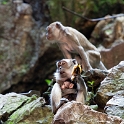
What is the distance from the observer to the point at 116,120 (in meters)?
3.74

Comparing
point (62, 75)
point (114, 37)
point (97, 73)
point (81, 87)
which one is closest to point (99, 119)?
point (81, 87)

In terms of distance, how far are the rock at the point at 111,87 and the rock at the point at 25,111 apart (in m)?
0.98

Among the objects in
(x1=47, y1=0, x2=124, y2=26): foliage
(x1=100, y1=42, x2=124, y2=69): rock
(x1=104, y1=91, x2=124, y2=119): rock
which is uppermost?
(x1=47, y1=0, x2=124, y2=26): foliage

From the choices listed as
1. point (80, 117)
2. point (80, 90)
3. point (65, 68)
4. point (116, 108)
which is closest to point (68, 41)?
point (65, 68)

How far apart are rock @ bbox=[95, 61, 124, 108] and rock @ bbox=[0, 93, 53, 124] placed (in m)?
0.98

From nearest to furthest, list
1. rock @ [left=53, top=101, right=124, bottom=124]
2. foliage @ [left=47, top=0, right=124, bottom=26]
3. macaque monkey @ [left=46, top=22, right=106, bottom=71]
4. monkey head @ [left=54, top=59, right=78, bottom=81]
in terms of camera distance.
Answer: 1. rock @ [left=53, top=101, right=124, bottom=124]
2. monkey head @ [left=54, top=59, right=78, bottom=81]
3. macaque monkey @ [left=46, top=22, right=106, bottom=71]
4. foliage @ [left=47, top=0, right=124, bottom=26]

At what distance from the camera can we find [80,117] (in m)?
3.84

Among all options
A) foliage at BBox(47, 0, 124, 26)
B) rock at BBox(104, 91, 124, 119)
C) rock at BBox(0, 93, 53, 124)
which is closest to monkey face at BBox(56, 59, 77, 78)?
rock at BBox(104, 91, 124, 119)

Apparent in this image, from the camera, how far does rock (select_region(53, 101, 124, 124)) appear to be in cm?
375

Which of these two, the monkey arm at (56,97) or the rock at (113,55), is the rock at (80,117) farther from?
the rock at (113,55)

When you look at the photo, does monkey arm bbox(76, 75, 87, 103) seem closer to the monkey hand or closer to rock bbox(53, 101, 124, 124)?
the monkey hand

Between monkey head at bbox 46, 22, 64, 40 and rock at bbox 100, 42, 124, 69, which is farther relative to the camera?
rock at bbox 100, 42, 124, 69

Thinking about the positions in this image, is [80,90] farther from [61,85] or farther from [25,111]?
[25,111]

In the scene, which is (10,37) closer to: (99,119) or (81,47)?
(81,47)
